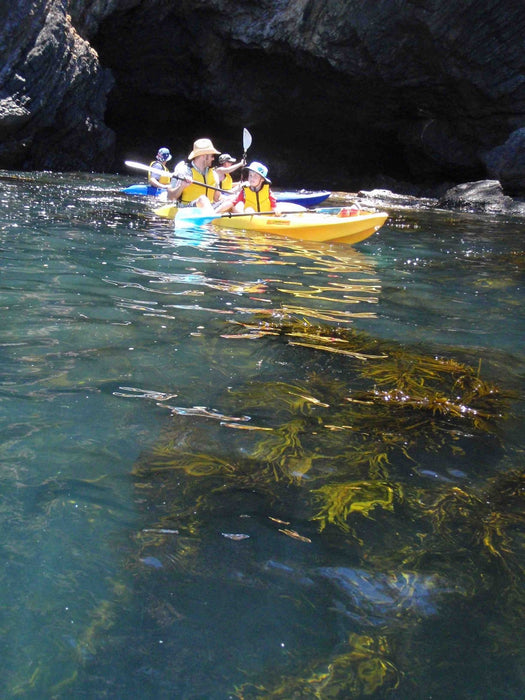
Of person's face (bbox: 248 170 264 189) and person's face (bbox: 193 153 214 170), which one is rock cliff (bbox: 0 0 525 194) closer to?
person's face (bbox: 193 153 214 170)

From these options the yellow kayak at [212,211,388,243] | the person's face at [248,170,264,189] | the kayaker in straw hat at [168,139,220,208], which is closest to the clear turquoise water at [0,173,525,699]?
the yellow kayak at [212,211,388,243]

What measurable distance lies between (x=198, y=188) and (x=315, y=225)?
319cm

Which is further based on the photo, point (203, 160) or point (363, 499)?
point (203, 160)

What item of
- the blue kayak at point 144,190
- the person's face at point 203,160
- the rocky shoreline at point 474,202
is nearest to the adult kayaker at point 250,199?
the person's face at point 203,160

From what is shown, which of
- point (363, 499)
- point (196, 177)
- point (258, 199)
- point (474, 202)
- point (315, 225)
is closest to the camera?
point (363, 499)

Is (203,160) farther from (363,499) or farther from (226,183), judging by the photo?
(363,499)

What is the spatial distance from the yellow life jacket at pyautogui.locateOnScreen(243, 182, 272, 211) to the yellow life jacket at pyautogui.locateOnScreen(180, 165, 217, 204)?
1.44 meters

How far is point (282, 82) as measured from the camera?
22188mm

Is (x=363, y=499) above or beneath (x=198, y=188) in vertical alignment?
beneath

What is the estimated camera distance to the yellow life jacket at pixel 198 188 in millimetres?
10367

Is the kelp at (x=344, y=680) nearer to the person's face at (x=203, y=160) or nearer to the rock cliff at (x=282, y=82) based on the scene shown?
the person's face at (x=203, y=160)

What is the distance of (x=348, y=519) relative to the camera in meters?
2.18

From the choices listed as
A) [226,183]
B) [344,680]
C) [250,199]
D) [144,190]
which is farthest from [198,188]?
[344,680]

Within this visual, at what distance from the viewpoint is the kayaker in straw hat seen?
9.96 m
